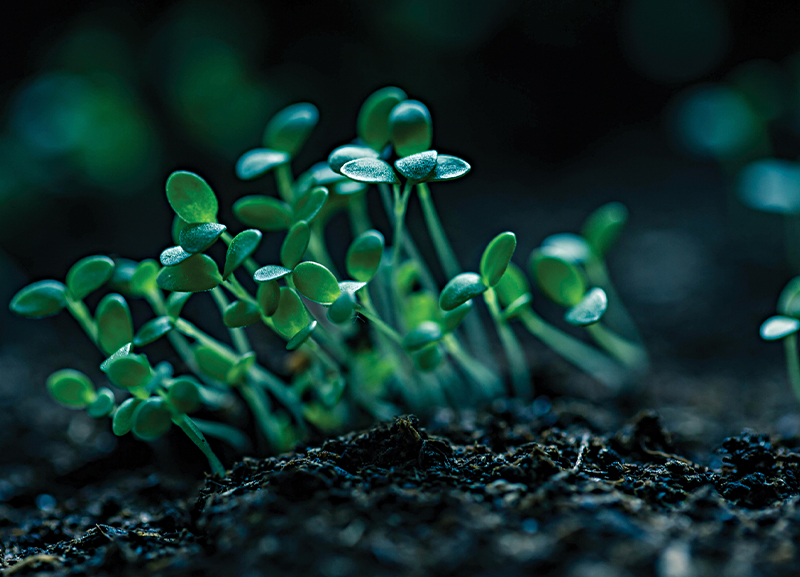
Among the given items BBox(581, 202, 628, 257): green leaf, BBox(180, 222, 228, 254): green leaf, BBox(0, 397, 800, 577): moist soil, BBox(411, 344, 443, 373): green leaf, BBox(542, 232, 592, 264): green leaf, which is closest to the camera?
BBox(0, 397, 800, 577): moist soil

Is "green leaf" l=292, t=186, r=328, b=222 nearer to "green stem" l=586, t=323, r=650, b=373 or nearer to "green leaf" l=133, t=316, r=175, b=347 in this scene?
"green leaf" l=133, t=316, r=175, b=347

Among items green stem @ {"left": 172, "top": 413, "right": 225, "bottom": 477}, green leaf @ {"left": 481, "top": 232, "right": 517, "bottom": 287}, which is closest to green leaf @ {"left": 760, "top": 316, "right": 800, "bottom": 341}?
green leaf @ {"left": 481, "top": 232, "right": 517, "bottom": 287}

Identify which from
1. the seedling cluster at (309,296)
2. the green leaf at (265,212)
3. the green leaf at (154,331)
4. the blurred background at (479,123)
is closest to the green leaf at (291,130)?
the seedling cluster at (309,296)

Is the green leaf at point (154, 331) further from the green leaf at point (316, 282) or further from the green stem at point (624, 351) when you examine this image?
the green stem at point (624, 351)

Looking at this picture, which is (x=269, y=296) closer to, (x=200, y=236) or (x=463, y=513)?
(x=200, y=236)

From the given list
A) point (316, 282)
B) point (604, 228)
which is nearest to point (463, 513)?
point (316, 282)
